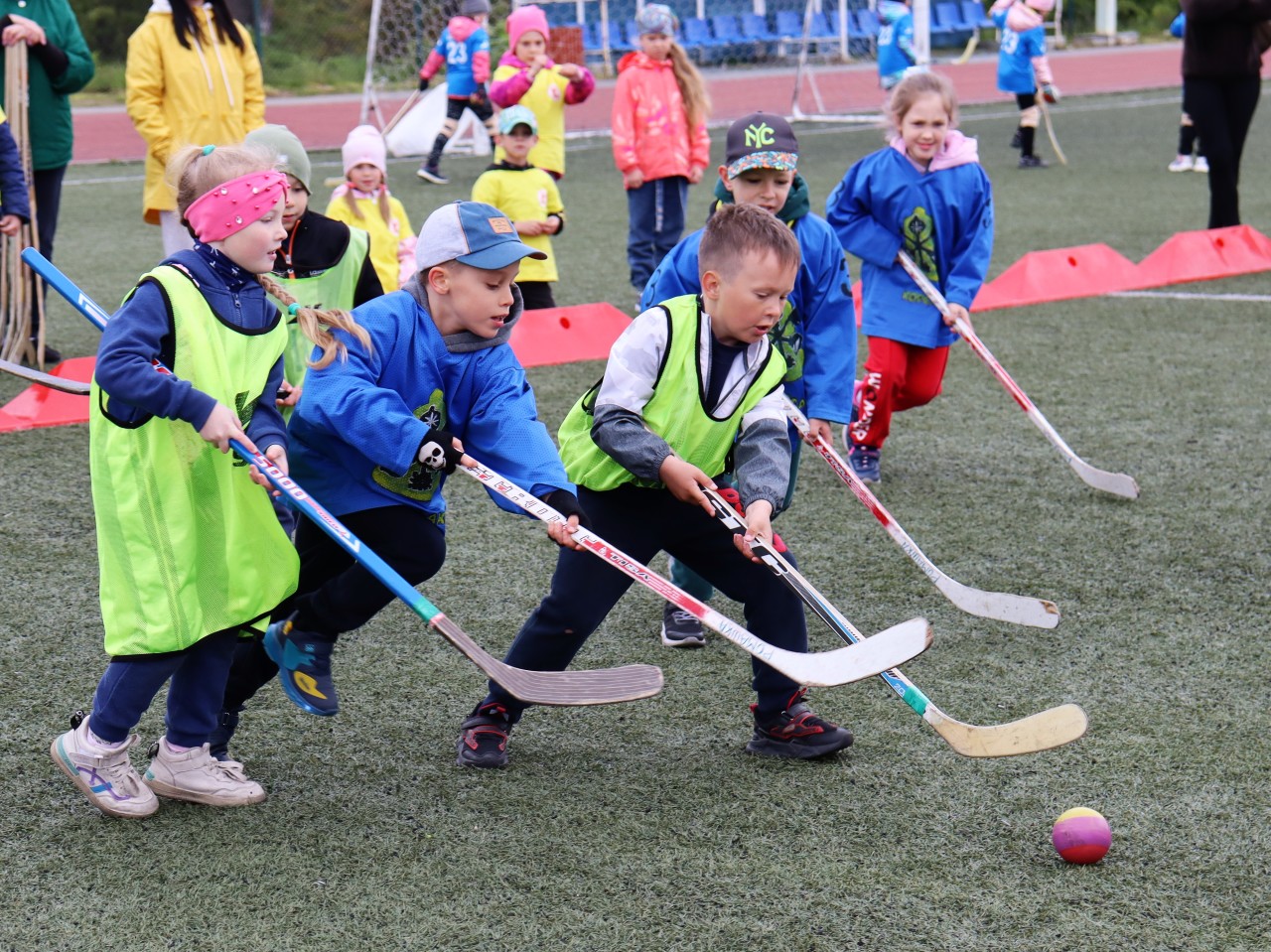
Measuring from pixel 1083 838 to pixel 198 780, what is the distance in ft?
5.28

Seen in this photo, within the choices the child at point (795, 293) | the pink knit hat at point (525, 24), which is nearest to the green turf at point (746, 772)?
the child at point (795, 293)

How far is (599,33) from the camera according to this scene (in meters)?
19.2

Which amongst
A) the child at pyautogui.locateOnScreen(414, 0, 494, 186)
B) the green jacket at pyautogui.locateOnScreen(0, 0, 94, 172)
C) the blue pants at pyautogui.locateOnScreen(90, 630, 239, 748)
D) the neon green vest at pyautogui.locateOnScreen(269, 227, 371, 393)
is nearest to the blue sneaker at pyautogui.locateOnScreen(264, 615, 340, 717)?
the blue pants at pyautogui.locateOnScreen(90, 630, 239, 748)

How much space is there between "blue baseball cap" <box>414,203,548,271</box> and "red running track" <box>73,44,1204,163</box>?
1226 cm

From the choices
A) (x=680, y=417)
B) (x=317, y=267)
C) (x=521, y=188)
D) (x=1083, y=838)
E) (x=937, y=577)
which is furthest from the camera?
(x=521, y=188)

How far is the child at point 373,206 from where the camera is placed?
5.01 meters

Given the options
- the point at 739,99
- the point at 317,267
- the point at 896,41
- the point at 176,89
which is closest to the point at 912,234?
the point at 317,267

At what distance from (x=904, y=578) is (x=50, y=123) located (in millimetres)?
3972

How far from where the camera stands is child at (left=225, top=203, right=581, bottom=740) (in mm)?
2771

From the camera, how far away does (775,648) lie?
268cm

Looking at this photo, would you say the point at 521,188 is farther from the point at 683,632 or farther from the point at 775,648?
the point at 775,648

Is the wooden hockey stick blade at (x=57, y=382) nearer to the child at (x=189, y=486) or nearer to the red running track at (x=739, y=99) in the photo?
the child at (x=189, y=486)

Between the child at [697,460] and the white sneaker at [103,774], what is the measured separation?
2.07 feet

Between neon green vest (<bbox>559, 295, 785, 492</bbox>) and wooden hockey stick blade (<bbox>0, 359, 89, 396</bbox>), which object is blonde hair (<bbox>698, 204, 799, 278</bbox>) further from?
wooden hockey stick blade (<bbox>0, 359, 89, 396</bbox>)
